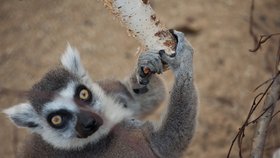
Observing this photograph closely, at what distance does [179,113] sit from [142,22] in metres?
0.79

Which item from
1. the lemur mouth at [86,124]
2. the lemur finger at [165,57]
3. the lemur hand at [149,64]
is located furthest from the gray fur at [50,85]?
the lemur finger at [165,57]

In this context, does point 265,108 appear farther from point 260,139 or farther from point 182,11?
point 182,11

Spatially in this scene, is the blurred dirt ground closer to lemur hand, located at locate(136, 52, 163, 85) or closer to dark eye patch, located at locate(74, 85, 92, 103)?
dark eye patch, located at locate(74, 85, 92, 103)

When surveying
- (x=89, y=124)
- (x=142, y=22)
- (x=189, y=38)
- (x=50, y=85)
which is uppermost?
(x=142, y=22)

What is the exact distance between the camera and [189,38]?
24.4 feet

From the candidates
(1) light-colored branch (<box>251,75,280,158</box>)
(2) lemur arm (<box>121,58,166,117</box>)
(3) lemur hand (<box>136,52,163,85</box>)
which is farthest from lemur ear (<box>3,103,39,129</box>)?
(1) light-colored branch (<box>251,75,280,158</box>)

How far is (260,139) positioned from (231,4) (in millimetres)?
4352

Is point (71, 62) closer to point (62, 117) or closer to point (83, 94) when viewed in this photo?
point (83, 94)

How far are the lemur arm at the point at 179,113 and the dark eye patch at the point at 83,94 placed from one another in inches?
21.2

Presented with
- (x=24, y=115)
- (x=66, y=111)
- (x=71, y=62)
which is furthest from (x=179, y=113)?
(x=24, y=115)

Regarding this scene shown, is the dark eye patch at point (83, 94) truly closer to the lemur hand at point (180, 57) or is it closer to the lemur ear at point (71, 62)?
the lemur ear at point (71, 62)

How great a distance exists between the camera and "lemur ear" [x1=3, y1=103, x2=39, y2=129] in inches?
169

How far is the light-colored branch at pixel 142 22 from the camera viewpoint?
11.7 feet

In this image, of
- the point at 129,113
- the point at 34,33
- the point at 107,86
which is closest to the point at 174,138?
the point at 129,113
